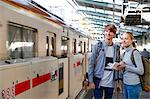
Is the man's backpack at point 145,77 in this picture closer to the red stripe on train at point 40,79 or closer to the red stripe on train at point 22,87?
the red stripe on train at point 40,79

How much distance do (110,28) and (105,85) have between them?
2.49 feet

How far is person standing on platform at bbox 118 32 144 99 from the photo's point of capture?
14.2 feet

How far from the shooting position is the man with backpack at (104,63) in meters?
A: 4.25

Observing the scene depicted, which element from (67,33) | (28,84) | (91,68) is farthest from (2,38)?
(67,33)

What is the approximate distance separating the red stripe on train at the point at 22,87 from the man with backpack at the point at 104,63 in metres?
0.97

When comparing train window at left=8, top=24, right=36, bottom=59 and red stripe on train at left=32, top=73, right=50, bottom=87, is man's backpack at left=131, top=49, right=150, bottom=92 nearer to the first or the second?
red stripe on train at left=32, top=73, right=50, bottom=87

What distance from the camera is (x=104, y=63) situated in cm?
429

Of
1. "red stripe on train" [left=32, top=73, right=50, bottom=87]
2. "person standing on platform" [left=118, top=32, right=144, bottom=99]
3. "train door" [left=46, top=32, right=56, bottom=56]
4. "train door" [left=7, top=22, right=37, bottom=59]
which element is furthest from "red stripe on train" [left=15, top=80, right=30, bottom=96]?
"train door" [left=46, top=32, right=56, bottom=56]

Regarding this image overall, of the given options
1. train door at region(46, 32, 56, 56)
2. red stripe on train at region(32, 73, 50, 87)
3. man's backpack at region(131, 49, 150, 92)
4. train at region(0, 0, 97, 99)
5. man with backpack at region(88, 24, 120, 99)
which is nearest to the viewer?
train at region(0, 0, 97, 99)

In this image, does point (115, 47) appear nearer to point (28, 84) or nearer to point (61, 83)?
point (28, 84)

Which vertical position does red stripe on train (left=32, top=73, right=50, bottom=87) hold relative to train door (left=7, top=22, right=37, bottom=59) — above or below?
below

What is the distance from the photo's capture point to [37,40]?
16.7 feet

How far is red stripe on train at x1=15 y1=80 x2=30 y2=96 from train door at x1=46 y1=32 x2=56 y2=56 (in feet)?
7.97

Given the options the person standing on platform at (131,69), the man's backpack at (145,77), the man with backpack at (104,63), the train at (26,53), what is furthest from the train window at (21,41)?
the man's backpack at (145,77)
